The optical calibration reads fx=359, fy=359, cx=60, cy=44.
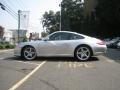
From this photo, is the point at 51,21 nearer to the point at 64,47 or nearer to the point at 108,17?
the point at 108,17

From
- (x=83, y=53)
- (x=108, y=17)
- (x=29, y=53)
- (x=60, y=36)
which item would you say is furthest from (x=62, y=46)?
(x=108, y=17)

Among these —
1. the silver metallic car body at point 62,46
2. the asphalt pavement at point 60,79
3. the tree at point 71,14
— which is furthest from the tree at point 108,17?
the asphalt pavement at point 60,79

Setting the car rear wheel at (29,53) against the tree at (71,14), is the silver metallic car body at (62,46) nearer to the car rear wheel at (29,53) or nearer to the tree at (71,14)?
the car rear wheel at (29,53)

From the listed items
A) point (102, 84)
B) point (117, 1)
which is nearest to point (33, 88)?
point (102, 84)

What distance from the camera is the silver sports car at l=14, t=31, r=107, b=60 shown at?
16422mm

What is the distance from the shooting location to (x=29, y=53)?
1694cm

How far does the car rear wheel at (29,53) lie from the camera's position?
1691 cm

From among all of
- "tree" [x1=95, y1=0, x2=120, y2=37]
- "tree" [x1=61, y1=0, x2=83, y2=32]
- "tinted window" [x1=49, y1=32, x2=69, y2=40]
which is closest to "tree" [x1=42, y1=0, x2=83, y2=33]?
"tree" [x1=61, y1=0, x2=83, y2=32]

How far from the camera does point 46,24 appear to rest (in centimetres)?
14225

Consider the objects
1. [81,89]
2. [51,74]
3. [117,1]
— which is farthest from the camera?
[117,1]

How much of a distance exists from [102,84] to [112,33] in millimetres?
54368

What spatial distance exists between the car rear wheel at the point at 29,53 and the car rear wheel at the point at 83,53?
6.71 ft

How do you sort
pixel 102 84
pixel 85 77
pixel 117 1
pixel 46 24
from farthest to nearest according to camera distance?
pixel 46 24
pixel 117 1
pixel 85 77
pixel 102 84

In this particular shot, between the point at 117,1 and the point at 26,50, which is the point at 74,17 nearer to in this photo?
the point at 117,1
